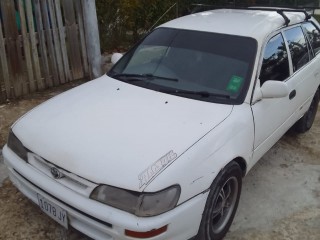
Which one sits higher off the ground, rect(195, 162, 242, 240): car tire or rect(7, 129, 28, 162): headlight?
rect(7, 129, 28, 162): headlight

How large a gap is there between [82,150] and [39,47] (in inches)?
147

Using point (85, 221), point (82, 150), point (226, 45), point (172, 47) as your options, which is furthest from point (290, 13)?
point (85, 221)

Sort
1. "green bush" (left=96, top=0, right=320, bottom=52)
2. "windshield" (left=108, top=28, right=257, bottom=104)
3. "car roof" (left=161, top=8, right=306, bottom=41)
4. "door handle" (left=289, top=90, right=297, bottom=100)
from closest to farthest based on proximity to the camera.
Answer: "windshield" (left=108, top=28, right=257, bottom=104) < "car roof" (left=161, top=8, right=306, bottom=41) < "door handle" (left=289, top=90, right=297, bottom=100) < "green bush" (left=96, top=0, right=320, bottom=52)

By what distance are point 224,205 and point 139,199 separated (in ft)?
3.33

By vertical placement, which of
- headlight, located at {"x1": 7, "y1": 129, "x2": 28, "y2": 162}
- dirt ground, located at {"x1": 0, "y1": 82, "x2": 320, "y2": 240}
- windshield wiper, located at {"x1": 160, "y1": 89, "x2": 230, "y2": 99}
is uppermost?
windshield wiper, located at {"x1": 160, "y1": 89, "x2": 230, "y2": 99}

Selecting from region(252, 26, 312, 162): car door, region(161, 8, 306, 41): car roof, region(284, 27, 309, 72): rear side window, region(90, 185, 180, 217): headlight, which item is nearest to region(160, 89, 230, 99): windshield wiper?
region(252, 26, 312, 162): car door

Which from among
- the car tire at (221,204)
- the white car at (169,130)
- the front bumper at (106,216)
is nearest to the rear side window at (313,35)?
the white car at (169,130)

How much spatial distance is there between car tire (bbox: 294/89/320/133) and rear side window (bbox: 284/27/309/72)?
34.1 inches

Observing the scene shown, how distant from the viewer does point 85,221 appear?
2432 mm

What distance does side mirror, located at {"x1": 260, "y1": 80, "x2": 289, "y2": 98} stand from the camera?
10.2 ft

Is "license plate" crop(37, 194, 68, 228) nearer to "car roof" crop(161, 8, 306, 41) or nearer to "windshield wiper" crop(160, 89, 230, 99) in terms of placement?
"windshield wiper" crop(160, 89, 230, 99)

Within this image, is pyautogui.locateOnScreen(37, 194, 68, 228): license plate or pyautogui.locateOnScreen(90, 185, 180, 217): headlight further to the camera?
pyautogui.locateOnScreen(37, 194, 68, 228): license plate

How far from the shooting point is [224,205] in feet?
9.93

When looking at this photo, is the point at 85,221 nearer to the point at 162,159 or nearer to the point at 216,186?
the point at 162,159
